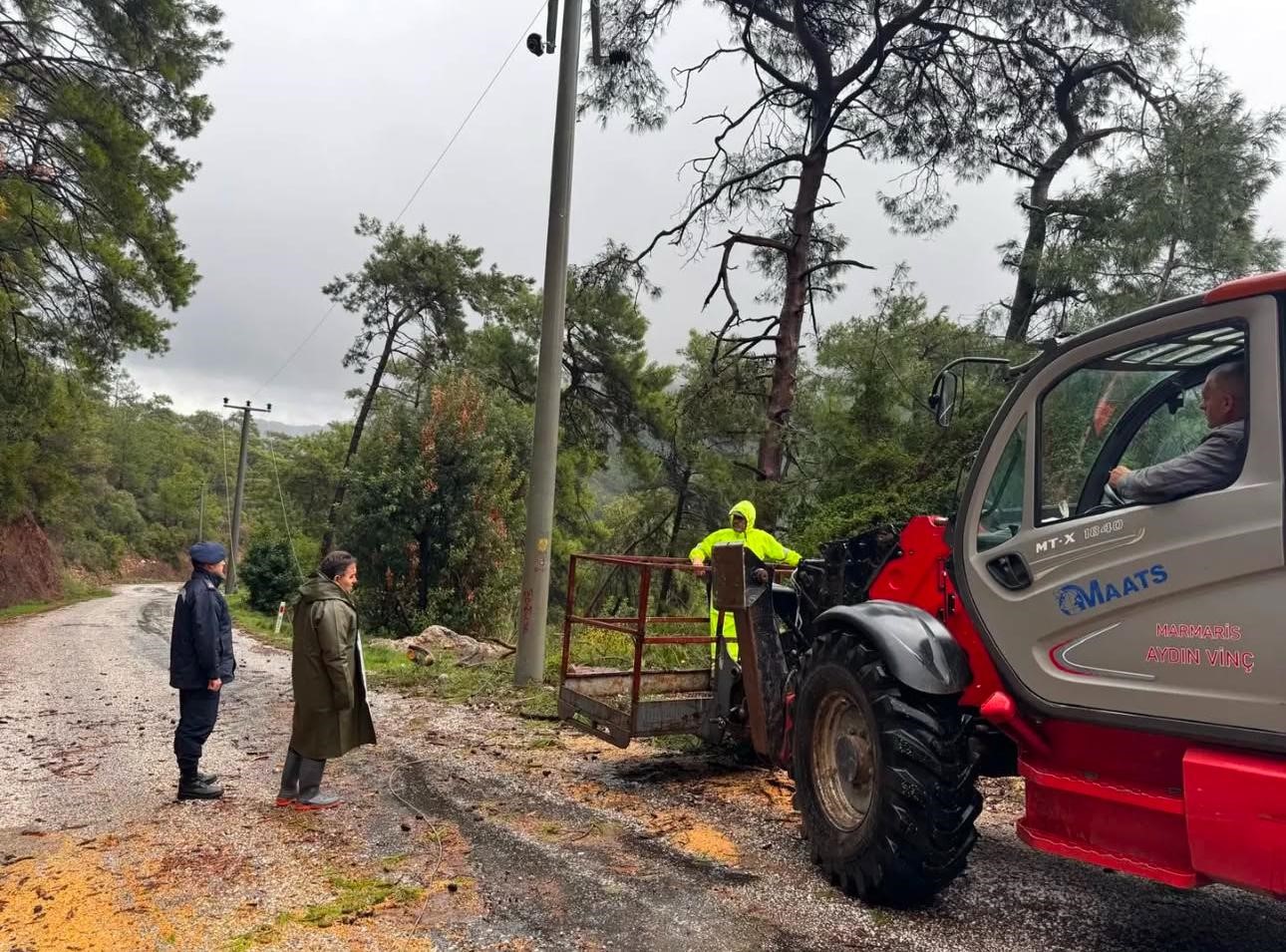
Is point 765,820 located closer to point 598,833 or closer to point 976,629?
point 598,833

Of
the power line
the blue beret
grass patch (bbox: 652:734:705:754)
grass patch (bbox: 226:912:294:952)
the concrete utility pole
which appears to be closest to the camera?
grass patch (bbox: 226:912:294:952)

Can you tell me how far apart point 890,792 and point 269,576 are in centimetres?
3306

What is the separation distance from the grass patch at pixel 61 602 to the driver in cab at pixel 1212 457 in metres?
31.0

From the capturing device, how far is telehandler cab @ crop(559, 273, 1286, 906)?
2916 mm

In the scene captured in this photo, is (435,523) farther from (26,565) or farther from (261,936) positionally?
(26,565)

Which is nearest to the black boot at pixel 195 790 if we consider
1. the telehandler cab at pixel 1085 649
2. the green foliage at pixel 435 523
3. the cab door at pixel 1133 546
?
the telehandler cab at pixel 1085 649

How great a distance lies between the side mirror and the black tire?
46.3 inches

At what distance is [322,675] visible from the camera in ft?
18.6

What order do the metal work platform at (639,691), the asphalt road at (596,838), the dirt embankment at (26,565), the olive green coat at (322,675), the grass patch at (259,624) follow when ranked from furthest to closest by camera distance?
the dirt embankment at (26,565), the grass patch at (259,624), the metal work platform at (639,691), the olive green coat at (322,675), the asphalt road at (596,838)

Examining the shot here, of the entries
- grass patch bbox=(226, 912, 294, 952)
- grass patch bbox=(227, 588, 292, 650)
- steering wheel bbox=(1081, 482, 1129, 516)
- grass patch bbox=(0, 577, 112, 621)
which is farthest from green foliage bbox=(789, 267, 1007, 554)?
grass patch bbox=(0, 577, 112, 621)

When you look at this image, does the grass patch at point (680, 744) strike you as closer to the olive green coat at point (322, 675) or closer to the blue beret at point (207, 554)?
the olive green coat at point (322, 675)

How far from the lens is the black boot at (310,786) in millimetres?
5750

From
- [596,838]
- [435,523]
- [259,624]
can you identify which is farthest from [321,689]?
[259,624]

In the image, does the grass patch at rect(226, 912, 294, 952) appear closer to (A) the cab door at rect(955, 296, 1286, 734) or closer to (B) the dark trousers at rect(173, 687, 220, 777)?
(B) the dark trousers at rect(173, 687, 220, 777)
